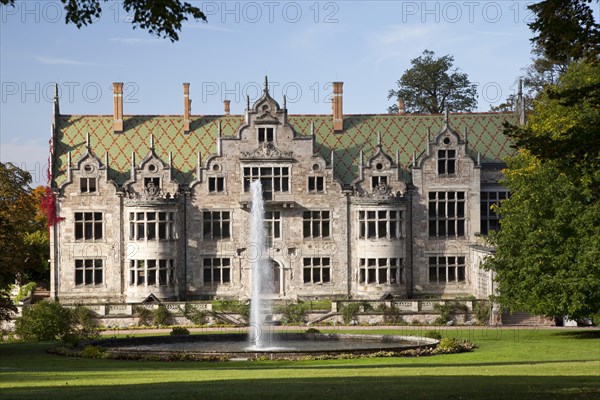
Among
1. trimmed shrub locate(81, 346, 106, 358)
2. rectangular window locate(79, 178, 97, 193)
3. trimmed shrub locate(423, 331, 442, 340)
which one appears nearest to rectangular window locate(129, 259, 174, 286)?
rectangular window locate(79, 178, 97, 193)

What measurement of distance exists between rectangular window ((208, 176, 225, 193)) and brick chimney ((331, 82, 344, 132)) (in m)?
7.05

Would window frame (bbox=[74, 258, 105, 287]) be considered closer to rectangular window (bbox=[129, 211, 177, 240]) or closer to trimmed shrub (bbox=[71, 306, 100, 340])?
rectangular window (bbox=[129, 211, 177, 240])

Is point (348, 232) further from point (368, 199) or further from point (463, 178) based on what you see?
point (463, 178)

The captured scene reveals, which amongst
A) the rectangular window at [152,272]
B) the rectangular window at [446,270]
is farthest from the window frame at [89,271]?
the rectangular window at [446,270]

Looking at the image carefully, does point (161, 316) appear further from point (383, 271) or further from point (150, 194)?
point (383, 271)

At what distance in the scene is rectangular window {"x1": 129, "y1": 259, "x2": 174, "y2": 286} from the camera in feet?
171

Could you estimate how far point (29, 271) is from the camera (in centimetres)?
6419

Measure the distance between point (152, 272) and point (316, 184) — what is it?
356 inches

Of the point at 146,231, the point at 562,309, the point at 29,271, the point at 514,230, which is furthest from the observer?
the point at 29,271

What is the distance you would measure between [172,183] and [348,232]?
352 inches

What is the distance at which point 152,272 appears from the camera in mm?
52469

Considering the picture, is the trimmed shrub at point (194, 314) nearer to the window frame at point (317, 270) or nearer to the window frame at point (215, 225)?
the window frame at point (215, 225)

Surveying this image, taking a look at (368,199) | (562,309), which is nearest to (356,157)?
(368,199)

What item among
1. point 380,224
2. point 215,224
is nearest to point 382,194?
point 380,224
